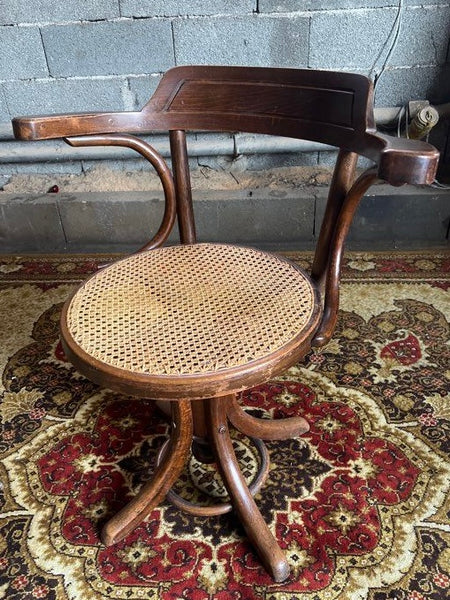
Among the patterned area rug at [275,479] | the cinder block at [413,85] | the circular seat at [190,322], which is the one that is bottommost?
the patterned area rug at [275,479]

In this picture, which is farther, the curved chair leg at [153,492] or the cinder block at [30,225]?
the cinder block at [30,225]

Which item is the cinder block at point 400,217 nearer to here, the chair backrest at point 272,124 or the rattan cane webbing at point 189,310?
the chair backrest at point 272,124

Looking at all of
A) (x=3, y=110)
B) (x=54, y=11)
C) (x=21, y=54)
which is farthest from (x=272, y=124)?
(x=3, y=110)

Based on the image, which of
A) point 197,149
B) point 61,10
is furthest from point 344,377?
point 61,10

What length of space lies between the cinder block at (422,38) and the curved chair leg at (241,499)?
183 cm

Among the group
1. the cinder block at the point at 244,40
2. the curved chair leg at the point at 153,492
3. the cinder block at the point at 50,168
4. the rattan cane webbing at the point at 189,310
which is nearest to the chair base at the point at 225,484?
the curved chair leg at the point at 153,492

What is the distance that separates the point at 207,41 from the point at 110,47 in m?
0.42

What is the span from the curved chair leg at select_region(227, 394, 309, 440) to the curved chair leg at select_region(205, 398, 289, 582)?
103mm

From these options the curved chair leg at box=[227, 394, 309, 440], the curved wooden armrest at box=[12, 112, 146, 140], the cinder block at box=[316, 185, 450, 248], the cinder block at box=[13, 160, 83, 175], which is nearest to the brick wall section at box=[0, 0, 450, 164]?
the cinder block at box=[13, 160, 83, 175]

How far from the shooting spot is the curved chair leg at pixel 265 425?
121 cm

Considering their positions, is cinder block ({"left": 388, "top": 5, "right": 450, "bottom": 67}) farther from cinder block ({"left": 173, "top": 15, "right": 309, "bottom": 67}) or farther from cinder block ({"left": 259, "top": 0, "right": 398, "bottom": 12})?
cinder block ({"left": 173, "top": 15, "right": 309, "bottom": 67})

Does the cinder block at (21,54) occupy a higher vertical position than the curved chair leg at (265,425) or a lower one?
higher

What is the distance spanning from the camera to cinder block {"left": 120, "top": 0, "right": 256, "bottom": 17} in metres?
2.07

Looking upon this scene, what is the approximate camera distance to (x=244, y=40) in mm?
2133
